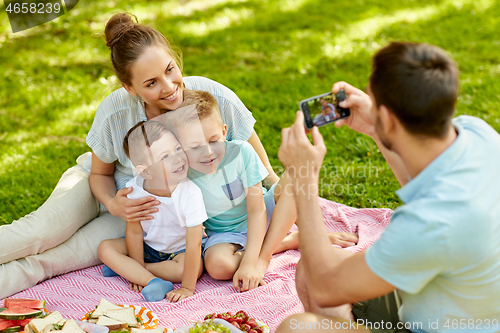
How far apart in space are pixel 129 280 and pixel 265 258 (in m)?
0.80

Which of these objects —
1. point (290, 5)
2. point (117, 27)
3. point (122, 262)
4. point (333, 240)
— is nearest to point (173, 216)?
point (122, 262)

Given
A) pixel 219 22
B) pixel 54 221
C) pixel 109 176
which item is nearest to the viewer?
pixel 54 221

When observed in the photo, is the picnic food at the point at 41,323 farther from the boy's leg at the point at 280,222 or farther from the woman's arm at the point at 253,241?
the boy's leg at the point at 280,222

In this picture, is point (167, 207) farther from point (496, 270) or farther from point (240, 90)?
point (240, 90)

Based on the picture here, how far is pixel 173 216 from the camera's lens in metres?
2.63

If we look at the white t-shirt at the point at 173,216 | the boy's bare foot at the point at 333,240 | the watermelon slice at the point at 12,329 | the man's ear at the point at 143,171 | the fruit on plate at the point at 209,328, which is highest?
the man's ear at the point at 143,171

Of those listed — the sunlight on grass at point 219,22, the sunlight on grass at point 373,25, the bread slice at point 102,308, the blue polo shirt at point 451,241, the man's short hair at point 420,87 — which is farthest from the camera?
the sunlight on grass at point 219,22

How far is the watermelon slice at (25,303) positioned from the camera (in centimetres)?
233

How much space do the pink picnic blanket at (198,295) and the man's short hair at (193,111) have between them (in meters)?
0.93

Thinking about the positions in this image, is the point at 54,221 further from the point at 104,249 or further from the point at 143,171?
the point at 143,171

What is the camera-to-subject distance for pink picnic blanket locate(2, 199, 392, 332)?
91.9 inches

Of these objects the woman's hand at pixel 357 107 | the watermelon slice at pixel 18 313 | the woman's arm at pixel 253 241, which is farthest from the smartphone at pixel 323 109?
the watermelon slice at pixel 18 313

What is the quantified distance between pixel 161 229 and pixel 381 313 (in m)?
1.36

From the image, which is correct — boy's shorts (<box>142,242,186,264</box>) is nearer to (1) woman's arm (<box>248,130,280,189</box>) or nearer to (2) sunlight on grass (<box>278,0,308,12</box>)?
(1) woman's arm (<box>248,130,280,189</box>)
